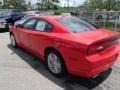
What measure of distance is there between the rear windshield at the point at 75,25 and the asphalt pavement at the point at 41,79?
119cm

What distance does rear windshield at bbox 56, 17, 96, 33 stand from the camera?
17.4 feet

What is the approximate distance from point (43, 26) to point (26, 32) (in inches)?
37.4

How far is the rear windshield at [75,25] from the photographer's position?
17.4 feet

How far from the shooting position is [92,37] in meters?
4.70

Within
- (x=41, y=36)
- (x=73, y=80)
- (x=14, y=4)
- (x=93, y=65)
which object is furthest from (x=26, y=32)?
(x=14, y=4)

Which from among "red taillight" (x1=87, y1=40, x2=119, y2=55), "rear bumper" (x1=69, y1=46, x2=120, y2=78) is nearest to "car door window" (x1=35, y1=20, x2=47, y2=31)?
"rear bumper" (x1=69, y1=46, x2=120, y2=78)

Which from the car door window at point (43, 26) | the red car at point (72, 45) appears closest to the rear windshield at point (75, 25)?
the red car at point (72, 45)

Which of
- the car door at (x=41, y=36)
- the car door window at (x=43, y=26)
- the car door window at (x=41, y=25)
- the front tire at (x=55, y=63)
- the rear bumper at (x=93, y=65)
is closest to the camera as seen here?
the rear bumper at (x=93, y=65)

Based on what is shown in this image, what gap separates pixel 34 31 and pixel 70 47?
6.24 ft

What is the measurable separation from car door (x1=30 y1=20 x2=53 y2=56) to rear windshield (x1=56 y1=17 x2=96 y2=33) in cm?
38

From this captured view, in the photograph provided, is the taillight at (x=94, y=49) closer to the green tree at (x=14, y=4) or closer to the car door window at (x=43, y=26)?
the car door window at (x=43, y=26)

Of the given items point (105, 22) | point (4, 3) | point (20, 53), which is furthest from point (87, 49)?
point (4, 3)

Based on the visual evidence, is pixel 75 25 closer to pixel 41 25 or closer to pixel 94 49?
pixel 41 25

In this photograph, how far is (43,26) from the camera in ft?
19.3
